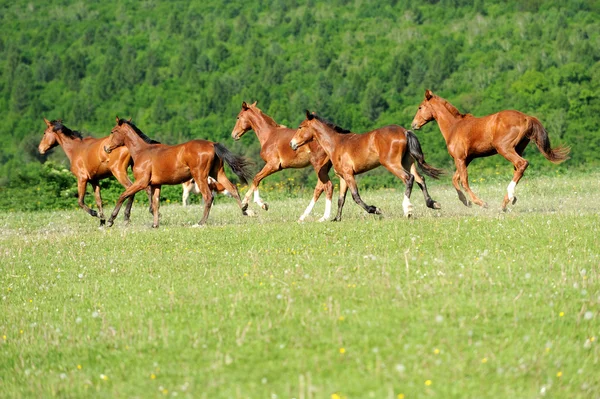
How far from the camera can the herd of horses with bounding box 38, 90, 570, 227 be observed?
16756mm

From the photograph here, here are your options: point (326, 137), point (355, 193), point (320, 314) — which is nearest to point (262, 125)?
point (326, 137)

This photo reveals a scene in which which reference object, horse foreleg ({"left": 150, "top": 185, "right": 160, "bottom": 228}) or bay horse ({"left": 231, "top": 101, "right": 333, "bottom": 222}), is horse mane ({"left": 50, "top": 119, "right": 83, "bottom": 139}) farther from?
bay horse ({"left": 231, "top": 101, "right": 333, "bottom": 222})

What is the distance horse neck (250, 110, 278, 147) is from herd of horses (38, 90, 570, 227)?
0.02m

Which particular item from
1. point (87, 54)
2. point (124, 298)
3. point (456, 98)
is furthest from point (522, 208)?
point (87, 54)

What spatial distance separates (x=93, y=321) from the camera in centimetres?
1019

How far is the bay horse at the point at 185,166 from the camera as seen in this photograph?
18016 millimetres

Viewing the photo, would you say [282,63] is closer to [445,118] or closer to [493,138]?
[445,118]

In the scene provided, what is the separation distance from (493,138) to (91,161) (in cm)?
836

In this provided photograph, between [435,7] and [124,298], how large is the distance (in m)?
98.4

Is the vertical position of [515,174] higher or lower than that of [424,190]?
higher

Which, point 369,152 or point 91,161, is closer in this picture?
point 369,152

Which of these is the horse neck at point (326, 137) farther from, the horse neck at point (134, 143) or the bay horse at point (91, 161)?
the bay horse at point (91, 161)

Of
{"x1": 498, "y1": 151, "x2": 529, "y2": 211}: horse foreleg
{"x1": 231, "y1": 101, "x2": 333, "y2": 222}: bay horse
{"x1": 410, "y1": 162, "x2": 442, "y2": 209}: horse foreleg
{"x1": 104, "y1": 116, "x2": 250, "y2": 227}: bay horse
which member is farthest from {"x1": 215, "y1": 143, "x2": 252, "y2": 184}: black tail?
{"x1": 498, "y1": 151, "x2": 529, "y2": 211}: horse foreleg

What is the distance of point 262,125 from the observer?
66.2 ft
